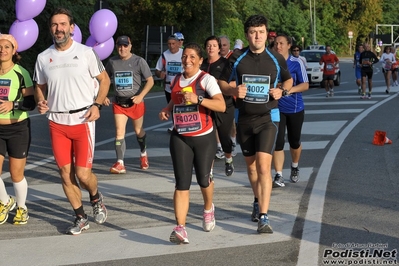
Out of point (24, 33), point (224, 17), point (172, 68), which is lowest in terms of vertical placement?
point (172, 68)

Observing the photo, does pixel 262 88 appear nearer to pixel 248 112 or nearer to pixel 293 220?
pixel 248 112

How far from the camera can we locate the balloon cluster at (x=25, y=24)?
11.2 metres

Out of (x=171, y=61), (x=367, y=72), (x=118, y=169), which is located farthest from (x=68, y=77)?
(x=367, y=72)

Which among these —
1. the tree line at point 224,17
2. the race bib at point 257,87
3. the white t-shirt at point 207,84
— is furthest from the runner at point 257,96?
the tree line at point 224,17

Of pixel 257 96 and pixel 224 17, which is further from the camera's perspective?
pixel 224 17

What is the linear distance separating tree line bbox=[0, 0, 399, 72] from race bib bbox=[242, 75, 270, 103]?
2246cm

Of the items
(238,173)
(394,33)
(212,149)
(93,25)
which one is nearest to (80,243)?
(212,149)

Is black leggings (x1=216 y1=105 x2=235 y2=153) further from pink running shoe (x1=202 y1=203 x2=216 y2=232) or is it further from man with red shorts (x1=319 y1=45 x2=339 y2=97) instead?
man with red shorts (x1=319 y1=45 x2=339 y2=97)

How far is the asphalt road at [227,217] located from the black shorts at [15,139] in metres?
0.73

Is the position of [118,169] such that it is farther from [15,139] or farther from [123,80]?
[15,139]

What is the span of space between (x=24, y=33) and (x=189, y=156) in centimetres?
513

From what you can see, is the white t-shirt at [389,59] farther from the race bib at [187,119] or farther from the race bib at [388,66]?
the race bib at [187,119]

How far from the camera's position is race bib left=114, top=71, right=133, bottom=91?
1084 cm

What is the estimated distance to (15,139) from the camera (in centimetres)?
769
